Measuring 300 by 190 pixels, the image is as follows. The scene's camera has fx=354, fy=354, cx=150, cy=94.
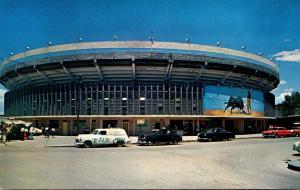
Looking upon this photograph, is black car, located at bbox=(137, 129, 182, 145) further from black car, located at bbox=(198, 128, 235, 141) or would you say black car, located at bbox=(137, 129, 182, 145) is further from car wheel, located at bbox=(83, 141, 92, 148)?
black car, located at bbox=(198, 128, 235, 141)

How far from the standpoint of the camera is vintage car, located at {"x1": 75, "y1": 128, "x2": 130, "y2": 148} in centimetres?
2986

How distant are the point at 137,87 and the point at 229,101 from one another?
14.4 m

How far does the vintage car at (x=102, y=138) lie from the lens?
2986cm

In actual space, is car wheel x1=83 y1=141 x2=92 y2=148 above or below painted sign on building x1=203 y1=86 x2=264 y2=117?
below

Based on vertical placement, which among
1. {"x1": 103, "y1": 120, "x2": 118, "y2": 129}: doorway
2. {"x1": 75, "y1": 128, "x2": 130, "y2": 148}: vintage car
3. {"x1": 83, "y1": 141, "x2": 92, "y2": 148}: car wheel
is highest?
{"x1": 103, "y1": 120, "x2": 118, "y2": 129}: doorway

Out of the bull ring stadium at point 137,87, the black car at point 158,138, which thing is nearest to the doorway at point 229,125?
the bull ring stadium at point 137,87

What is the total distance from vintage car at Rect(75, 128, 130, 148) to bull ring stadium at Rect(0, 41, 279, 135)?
19.1 metres

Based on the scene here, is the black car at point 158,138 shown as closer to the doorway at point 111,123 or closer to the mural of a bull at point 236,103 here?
the doorway at point 111,123

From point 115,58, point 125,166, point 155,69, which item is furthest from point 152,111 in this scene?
point 125,166

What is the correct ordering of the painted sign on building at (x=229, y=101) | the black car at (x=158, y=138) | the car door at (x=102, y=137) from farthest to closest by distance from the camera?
the painted sign on building at (x=229, y=101) → the black car at (x=158, y=138) → the car door at (x=102, y=137)

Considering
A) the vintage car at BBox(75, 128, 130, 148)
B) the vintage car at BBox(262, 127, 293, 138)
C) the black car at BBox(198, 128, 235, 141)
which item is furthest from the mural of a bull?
the vintage car at BBox(75, 128, 130, 148)

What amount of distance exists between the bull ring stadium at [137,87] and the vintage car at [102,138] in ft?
62.5

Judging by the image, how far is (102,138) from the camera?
3052 centimetres

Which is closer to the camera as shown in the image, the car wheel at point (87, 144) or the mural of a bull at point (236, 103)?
the car wheel at point (87, 144)
